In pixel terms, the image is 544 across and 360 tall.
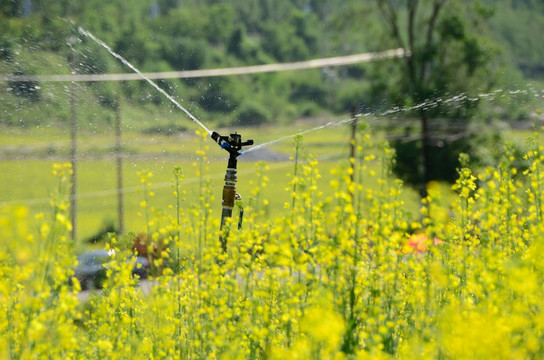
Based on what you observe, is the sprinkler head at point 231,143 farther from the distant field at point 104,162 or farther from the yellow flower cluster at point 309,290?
the distant field at point 104,162

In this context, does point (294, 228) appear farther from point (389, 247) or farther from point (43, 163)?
point (43, 163)

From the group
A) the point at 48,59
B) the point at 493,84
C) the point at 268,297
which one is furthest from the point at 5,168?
the point at 268,297

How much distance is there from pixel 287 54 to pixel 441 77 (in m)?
47.9

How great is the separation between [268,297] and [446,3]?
3161cm

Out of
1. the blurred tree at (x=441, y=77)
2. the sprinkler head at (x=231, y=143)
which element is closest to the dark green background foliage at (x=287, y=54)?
the blurred tree at (x=441, y=77)

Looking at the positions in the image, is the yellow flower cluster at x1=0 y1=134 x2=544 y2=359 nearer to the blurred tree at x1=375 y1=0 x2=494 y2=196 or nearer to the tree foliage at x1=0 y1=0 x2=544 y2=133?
the blurred tree at x1=375 y1=0 x2=494 y2=196

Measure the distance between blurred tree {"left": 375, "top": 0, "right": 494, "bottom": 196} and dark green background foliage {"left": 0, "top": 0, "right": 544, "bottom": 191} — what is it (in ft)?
0.22

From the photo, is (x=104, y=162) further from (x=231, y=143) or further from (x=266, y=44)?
(x=231, y=143)

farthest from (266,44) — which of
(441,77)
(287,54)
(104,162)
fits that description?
(441,77)

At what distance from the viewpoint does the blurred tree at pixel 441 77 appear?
1021 inches

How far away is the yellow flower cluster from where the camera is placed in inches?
146

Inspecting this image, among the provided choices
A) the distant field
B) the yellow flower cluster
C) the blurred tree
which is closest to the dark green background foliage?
the blurred tree

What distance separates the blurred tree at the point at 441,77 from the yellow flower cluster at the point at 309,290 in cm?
1981

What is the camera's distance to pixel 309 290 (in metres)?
4.67
